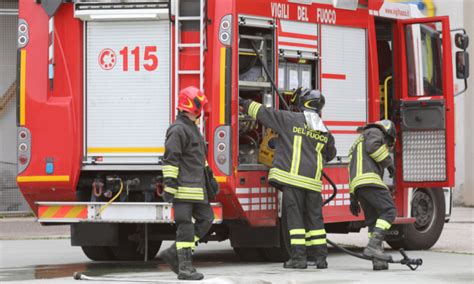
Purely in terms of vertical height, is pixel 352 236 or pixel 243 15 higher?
pixel 243 15

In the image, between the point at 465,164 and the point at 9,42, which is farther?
the point at 465,164

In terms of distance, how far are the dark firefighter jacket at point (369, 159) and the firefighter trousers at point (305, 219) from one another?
1.45 ft

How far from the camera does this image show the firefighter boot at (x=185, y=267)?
1016cm

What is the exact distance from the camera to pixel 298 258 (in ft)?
37.2

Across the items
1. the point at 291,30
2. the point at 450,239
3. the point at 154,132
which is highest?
the point at 291,30

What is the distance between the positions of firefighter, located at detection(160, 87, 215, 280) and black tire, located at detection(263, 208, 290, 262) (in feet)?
4.81

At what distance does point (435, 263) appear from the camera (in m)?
12.3

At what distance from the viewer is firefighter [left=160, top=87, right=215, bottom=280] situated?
1014cm

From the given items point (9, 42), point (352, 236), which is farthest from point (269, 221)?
point (9, 42)

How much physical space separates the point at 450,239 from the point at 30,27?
7.00 metres

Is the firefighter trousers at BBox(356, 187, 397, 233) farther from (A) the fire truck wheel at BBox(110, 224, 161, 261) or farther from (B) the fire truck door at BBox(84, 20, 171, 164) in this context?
(A) the fire truck wheel at BBox(110, 224, 161, 261)

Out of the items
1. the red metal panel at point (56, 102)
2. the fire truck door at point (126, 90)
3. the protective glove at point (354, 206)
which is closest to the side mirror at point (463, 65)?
the protective glove at point (354, 206)

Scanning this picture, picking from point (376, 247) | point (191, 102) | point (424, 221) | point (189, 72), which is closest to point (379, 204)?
point (376, 247)

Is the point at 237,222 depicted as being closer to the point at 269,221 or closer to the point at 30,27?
the point at 269,221
